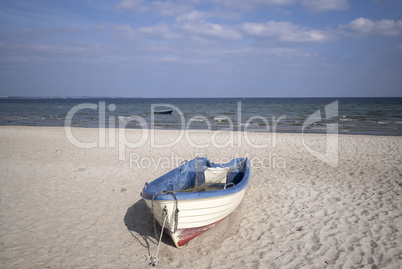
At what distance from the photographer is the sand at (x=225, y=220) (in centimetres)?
435

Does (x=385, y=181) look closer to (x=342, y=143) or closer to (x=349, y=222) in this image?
(x=349, y=222)

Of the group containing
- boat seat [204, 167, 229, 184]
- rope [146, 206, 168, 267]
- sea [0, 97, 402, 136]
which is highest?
sea [0, 97, 402, 136]

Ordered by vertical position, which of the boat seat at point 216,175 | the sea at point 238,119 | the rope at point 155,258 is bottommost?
the rope at point 155,258

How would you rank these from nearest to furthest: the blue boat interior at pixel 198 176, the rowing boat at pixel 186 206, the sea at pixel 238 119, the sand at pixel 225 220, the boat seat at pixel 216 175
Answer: the rowing boat at pixel 186 206 < the sand at pixel 225 220 < the blue boat interior at pixel 198 176 < the boat seat at pixel 216 175 < the sea at pixel 238 119

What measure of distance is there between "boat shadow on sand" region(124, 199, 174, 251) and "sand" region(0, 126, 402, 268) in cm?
3

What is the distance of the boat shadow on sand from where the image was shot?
497cm

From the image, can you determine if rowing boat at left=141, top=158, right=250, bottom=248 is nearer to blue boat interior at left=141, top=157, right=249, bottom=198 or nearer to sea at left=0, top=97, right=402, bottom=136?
blue boat interior at left=141, top=157, right=249, bottom=198

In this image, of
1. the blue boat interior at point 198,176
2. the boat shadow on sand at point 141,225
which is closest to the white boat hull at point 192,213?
the boat shadow on sand at point 141,225

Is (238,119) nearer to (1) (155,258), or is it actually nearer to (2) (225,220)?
(2) (225,220)

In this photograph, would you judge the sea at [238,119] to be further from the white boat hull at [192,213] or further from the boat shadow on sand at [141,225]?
the white boat hull at [192,213]

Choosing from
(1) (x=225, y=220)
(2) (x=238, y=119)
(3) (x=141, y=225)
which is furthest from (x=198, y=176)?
(2) (x=238, y=119)

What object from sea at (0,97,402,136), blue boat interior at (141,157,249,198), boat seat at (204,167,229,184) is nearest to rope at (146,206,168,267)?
blue boat interior at (141,157,249,198)

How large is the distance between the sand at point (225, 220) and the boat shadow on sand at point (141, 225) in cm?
3

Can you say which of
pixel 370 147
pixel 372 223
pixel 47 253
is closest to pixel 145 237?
pixel 47 253
